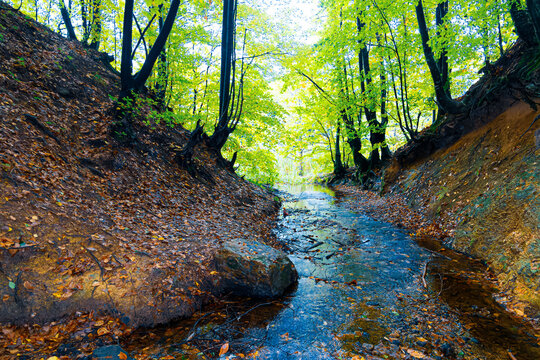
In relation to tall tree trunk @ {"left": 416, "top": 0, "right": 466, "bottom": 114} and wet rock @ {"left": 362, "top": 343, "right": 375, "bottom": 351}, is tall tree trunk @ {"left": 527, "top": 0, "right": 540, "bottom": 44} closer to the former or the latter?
tall tree trunk @ {"left": 416, "top": 0, "right": 466, "bottom": 114}

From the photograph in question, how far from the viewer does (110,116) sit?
7895mm

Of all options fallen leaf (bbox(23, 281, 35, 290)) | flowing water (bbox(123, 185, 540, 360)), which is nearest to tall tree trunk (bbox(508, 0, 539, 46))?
flowing water (bbox(123, 185, 540, 360))

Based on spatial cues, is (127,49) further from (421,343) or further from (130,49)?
(421,343)

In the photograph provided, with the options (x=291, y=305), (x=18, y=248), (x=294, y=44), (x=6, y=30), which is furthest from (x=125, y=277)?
(x=294, y=44)

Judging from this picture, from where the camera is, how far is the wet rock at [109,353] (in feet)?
9.45

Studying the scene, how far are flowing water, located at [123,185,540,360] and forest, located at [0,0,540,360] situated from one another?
0.10ft

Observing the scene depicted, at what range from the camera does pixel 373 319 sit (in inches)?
157

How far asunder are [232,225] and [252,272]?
2876 mm

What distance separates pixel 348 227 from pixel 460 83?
12.8 metres

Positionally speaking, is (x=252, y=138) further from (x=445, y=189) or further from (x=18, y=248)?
(x=18, y=248)

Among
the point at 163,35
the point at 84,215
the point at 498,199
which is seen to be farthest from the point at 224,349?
the point at 163,35

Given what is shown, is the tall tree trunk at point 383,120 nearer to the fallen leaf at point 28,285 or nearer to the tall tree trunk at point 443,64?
the tall tree trunk at point 443,64

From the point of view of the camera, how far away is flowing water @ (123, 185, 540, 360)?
331 centimetres

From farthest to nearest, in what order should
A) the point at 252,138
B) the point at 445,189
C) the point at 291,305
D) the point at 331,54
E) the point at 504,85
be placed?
the point at 252,138, the point at 331,54, the point at 445,189, the point at 504,85, the point at 291,305
